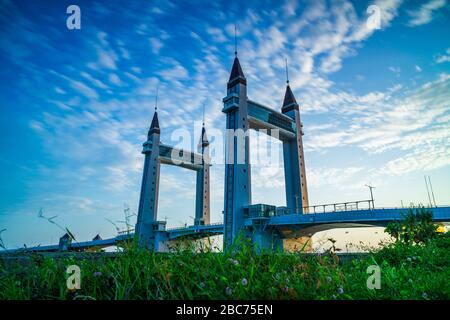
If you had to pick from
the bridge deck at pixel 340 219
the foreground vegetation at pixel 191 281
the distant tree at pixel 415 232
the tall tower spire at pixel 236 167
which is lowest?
the foreground vegetation at pixel 191 281

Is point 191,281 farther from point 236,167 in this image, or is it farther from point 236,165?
point 236,165

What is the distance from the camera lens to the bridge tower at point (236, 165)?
3375 centimetres

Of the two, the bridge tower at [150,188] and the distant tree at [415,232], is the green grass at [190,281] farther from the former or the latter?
the bridge tower at [150,188]

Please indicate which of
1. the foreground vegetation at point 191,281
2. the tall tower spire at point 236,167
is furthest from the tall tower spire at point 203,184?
the foreground vegetation at point 191,281

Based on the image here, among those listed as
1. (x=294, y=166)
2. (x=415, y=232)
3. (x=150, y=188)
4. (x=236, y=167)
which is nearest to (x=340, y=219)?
(x=236, y=167)

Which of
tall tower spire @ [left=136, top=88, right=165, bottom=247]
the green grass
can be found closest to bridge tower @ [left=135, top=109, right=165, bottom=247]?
tall tower spire @ [left=136, top=88, right=165, bottom=247]

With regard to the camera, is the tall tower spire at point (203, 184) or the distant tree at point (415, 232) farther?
the tall tower spire at point (203, 184)

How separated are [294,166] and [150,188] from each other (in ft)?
105

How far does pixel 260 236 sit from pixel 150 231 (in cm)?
2980

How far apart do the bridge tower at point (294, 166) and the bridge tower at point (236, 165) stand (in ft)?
28.5

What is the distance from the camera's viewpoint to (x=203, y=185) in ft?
218
